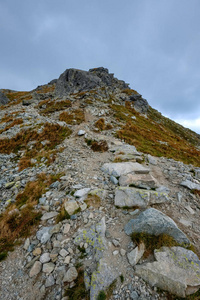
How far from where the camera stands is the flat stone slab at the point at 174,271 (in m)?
3.05

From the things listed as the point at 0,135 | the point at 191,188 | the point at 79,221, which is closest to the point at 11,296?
the point at 79,221

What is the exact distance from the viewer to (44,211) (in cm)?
561

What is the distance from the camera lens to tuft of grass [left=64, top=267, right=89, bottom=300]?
3045 mm

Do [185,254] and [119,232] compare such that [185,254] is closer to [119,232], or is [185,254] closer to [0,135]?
[119,232]

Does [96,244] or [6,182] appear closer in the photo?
[96,244]

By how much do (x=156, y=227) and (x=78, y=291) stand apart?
9.93 ft

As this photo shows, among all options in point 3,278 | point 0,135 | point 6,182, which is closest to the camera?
point 3,278

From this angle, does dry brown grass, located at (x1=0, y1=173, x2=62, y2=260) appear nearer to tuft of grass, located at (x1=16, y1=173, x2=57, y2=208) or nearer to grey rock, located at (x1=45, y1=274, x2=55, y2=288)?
tuft of grass, located at (x1=16, y1=173, x2=57, y2=208)

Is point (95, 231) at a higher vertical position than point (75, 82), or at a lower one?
lower

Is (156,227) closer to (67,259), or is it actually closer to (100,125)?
(67,259)

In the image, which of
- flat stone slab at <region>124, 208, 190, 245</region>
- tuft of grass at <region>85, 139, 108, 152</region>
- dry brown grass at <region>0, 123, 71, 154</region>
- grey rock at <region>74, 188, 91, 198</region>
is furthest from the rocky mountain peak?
flat stone slab at <region>124, 208, 190, 245</region>

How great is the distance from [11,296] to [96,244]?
2.66 metres

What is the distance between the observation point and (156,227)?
14.0 ft

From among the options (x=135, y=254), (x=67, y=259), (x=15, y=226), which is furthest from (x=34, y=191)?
(x=135, y=254)
